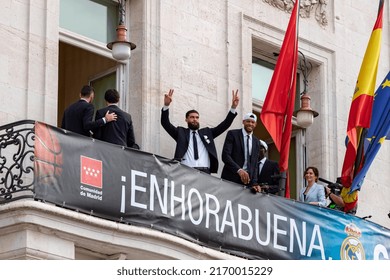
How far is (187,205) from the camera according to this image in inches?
715

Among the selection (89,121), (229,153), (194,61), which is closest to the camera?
(89,121)

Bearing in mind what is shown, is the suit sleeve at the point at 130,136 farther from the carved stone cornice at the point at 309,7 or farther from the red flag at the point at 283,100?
the carved stone cornice at the point at 309,7

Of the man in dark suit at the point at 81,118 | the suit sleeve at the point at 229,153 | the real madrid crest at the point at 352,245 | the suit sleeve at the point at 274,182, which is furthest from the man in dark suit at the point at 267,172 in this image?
the man in dark suit at the point at 81,118

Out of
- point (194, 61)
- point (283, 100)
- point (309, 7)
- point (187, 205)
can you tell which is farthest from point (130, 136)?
point (309, 7)

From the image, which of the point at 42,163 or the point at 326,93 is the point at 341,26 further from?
the point at 42,163

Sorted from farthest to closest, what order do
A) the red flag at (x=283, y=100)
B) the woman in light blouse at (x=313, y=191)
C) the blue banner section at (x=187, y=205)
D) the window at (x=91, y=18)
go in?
the red flag at (x=283, y=100) < the woman in light blouse at (x=313, y=191) < the window at (x=91, y=18) < the blue banner section at (x=187, y=205)

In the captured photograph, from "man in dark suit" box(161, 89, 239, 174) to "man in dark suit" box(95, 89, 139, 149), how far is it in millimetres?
990

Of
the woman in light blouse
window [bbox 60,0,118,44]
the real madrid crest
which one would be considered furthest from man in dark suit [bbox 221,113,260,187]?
window [bbox 60,0,118,44]

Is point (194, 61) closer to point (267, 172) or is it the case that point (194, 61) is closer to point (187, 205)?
point (267, 172)

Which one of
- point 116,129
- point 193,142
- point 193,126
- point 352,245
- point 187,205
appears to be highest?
point 193,126

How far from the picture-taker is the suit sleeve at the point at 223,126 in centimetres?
1998

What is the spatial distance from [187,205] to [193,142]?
1.53m

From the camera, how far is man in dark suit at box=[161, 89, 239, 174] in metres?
19.4

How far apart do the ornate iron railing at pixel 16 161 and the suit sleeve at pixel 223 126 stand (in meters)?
3.18
